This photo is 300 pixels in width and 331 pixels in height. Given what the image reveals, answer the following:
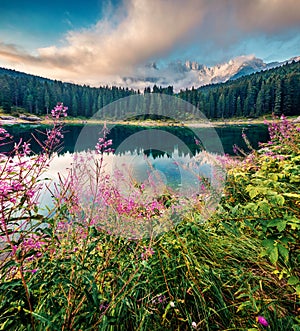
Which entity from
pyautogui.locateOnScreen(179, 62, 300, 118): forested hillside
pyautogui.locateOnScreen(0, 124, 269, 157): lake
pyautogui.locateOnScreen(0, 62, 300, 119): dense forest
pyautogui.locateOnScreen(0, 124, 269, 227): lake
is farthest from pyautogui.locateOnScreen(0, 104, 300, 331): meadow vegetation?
pyautogui.locateOnScreen(179, 62, 300, 118): forested hillside

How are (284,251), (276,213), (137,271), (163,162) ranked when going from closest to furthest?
(284,251) < (137,271) < (276,213) < (163,162)

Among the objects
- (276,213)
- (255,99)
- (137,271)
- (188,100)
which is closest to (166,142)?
(276,213)

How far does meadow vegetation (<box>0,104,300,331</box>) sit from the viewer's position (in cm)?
110

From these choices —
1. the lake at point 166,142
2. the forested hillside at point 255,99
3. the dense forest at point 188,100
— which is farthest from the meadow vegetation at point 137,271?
the forested hillside at point 255,99

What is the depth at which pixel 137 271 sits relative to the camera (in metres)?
1.43

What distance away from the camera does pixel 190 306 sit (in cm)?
160

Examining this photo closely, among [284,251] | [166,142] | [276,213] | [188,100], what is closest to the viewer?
[284,251]

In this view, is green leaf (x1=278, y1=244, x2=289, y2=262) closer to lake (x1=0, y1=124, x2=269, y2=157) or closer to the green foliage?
the green foliage

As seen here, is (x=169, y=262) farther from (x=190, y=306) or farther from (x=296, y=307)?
(x=296, y=307)

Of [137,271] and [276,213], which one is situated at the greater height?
[276,213]

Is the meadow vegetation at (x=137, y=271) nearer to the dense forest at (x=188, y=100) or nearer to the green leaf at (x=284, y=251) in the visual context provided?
the green leaf at (x=284, y=251)

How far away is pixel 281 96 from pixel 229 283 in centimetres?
8009

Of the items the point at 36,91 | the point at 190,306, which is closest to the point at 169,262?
the point at 190,306

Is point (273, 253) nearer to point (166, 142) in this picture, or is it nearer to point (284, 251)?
point (284, 251)
